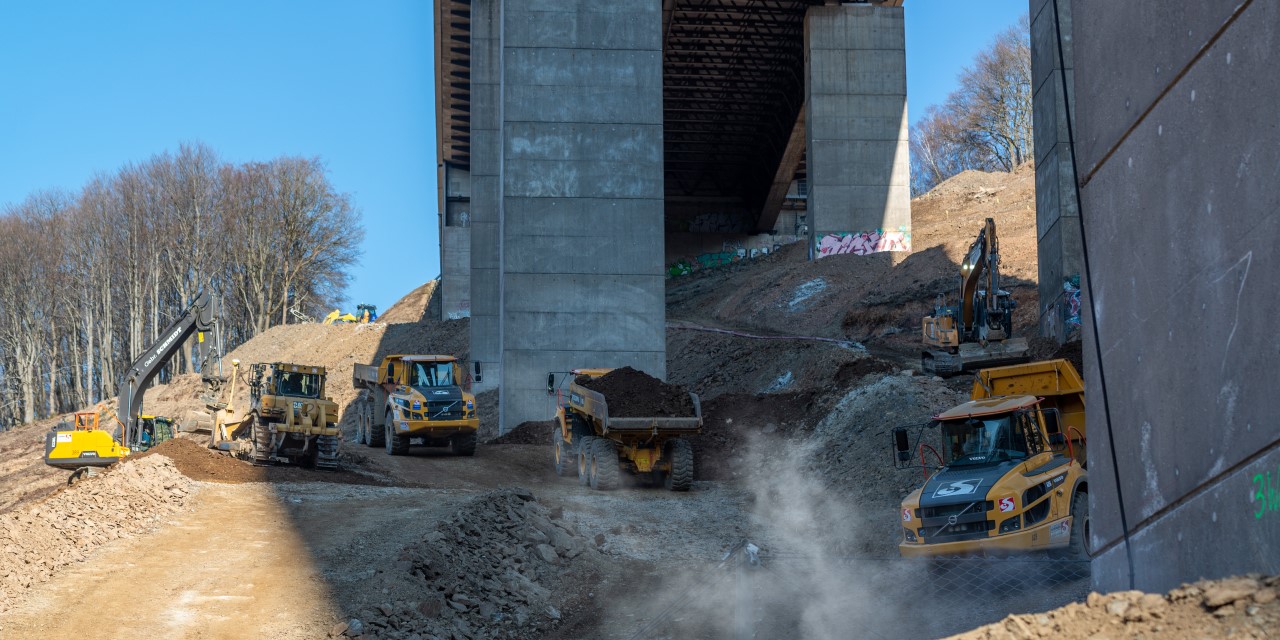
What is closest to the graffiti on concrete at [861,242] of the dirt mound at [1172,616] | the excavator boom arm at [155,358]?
the excavator boom arm at [155,358]

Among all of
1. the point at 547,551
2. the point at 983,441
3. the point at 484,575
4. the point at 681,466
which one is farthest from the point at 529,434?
the point at 983,441

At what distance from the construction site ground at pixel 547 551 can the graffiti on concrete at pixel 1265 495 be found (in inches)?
14.1

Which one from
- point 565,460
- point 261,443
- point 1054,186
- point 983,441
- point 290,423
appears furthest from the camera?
point 1054,186

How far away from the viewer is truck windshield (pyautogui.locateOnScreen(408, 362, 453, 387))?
28.9 m

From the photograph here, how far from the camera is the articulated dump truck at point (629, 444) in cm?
2303

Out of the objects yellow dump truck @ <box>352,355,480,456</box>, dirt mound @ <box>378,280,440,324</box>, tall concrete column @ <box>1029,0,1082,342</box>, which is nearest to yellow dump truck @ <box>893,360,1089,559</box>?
yellow dump truck @ <box>352,355,480,456</box>

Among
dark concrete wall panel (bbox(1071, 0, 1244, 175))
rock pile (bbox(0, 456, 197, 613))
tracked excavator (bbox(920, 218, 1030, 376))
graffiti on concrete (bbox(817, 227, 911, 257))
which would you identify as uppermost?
graffiti on concrete (bbox(817, 227, 911, 257))

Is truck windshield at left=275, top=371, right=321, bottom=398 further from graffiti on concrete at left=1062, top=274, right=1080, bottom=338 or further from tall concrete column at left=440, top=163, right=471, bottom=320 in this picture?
tall concrete column at left=440, top=163, right=471, bottom=320

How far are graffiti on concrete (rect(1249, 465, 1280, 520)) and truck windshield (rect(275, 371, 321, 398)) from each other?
22269mm

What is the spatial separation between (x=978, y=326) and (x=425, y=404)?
12551 mm

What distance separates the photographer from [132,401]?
2738 cm

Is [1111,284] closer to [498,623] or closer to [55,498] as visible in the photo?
[498,623]

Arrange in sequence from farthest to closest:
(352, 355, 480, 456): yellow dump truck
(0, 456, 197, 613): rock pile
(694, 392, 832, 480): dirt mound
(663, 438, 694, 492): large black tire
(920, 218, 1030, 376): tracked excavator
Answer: (352, 355, 480, 456): yellow dump truck < (920, 218, 1030, 376): tracked excavator < (694, 392, 832, 480): dirt mound < (663, 438, 694, 492): large black tire < (0, 456, 197, 613): rock pile

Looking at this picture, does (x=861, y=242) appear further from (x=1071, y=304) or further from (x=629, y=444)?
(x=629, y=444)
